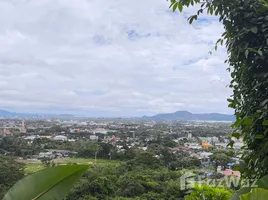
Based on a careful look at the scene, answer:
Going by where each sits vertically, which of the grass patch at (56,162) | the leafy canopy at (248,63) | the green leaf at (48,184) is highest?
the leafy canopy at (248,63)

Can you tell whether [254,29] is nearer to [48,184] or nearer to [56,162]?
[48,184]

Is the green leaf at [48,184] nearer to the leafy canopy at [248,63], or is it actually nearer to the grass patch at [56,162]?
the grass patch at [56,162]

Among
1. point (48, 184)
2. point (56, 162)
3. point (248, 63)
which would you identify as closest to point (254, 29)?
point (248, 63)

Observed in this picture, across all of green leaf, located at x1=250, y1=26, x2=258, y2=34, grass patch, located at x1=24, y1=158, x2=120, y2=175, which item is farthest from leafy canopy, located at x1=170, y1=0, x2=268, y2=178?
grass patch, located at x1=24, y1=158, x2=120, y2=175

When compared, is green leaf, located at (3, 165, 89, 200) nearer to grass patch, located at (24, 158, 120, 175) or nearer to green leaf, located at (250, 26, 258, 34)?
grass patch, located at (24, 158, 120, 175)

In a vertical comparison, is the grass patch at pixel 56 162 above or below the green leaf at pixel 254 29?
below

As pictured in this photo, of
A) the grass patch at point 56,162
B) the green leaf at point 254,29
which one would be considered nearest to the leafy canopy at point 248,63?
the green leaf at point 254,29

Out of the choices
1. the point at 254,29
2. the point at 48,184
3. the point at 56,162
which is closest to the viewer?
the point at 48,184

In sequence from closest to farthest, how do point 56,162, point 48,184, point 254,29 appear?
point 48,184 → point 254,29 → point 56,162
